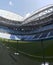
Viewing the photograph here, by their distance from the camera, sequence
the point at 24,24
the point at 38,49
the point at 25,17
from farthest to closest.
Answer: the point at 25,17 < the point at 24,24 < the point at 38,49

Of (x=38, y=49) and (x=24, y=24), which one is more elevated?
(x=24, y=24)

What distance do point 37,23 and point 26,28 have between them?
20.9 ft

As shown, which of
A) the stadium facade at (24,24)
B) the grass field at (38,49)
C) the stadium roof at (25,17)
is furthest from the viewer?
the stadium roof at (25,17)

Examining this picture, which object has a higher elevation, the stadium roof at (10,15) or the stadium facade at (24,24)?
the stadium roof at (10,15)

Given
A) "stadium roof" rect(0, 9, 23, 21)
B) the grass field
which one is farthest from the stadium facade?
the grass field

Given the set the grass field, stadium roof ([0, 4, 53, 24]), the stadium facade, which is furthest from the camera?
stadium roof ([0, 4, 53, 24])

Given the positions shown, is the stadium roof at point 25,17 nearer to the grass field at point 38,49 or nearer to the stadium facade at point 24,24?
the stadium facade at point 24,24

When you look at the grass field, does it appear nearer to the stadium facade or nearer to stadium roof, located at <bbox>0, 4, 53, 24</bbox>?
the stadium facade

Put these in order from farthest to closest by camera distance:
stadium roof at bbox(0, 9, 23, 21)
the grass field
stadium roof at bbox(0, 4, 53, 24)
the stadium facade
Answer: stadium roof at bbox(0, 9, 23, 21), stadium roof at bbox(0, 4, 53, 24), the stadium facade, the grass field

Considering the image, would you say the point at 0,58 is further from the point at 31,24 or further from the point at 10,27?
the point at 10,27

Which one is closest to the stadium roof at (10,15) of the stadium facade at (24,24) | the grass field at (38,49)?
the stadium facade at (24,24)

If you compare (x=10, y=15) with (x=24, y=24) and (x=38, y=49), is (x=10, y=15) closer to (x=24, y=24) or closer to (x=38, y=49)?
(x=24, y=24)

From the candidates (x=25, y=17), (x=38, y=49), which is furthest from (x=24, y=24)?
(x=38, y=49)

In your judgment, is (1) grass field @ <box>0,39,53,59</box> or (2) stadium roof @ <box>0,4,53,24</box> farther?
(2) stadium roof @ <box>0,4,53,24</box>
